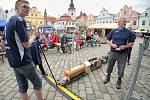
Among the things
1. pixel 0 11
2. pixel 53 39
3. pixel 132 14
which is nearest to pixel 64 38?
pixel 53 39

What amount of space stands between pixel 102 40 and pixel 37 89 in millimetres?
19212

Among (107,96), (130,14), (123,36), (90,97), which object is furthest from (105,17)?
(90,97)

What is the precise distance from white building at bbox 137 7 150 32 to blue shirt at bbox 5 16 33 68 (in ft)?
196

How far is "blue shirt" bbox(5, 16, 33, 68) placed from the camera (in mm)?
2635

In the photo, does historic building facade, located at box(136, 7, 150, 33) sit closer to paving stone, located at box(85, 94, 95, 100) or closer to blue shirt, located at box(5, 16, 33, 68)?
paving stone, located at box(85, 94, 95, 100)

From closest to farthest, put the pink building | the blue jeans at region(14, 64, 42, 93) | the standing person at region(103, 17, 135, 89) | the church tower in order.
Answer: the blue jeans at region(14, 64, 42, 93), the standing person at region(103, 17, 135, 89), the pink building, the church tower

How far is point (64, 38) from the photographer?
1240 centimetres

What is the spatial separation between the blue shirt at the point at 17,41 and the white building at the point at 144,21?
2357 inches

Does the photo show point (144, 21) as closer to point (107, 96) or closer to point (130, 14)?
point (130, 14)

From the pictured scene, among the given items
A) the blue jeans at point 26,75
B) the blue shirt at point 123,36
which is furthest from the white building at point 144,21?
the blue jeans at point 26,75

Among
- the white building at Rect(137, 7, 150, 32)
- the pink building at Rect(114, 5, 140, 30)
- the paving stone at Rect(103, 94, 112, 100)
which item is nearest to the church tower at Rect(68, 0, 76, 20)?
the pink building at Rect(114, 5, 140, 30)

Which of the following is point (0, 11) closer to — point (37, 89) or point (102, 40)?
point (102, 40)

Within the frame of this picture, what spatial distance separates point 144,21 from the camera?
58.0 metres

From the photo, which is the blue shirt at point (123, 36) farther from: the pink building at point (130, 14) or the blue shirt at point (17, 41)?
the pink building at point (130, 14)
